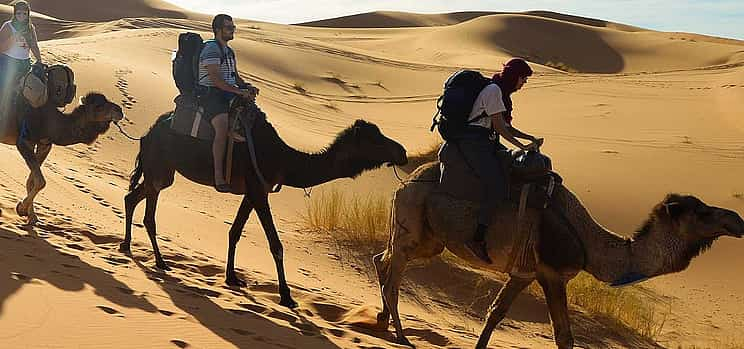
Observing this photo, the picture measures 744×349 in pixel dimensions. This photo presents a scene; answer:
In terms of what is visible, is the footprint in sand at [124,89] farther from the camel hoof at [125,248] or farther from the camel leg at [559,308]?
the camel leg at [559,308]

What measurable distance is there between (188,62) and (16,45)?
2540 millimetres

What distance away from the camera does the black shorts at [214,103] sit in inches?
296

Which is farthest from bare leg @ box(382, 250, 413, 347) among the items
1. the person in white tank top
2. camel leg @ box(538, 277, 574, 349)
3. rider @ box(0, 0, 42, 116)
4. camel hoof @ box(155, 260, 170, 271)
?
the person in white tank top

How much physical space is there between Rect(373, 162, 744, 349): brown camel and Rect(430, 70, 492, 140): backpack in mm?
491

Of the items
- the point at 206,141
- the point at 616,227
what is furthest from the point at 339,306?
the point at 616,227

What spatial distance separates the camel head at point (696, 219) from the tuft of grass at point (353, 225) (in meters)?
5.56

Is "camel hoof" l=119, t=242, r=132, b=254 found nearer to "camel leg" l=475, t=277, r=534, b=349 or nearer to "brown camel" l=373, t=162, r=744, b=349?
"brown camel" l=373, t=162, r=744, b=349

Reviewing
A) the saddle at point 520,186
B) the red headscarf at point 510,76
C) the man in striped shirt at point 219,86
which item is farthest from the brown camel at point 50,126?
the red headscarf at point 510,76

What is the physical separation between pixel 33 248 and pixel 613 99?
24060 millimetres

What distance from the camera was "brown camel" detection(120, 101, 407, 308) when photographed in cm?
714

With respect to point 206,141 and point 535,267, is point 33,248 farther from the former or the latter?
point 535,267

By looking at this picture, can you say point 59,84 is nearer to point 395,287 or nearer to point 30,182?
point 30,182

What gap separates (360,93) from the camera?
30.9m

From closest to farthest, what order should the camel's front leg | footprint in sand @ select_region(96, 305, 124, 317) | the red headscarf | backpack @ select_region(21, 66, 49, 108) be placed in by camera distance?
footprint in sand @ select_region(96, 305, 124, 317) → the red headscarf → the camel's front leg → backpack @ select_region(21, 66, 49, 108)
